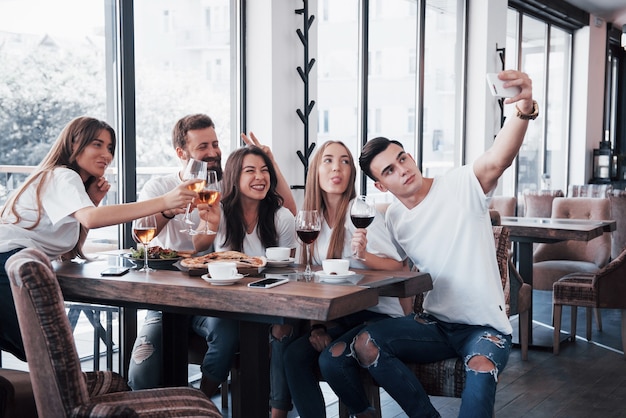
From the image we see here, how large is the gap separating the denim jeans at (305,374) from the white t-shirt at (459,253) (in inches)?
13.0

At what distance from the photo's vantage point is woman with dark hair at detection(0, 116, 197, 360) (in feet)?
7.81

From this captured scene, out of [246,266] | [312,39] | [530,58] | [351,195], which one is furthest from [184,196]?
[530,58]

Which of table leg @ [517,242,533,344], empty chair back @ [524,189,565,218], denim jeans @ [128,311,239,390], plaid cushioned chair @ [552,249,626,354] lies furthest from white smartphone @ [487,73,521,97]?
empty chair back @ [524,189,565,218]

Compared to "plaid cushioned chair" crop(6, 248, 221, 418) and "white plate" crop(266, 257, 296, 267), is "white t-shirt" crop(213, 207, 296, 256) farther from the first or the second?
"plaid cushioned chair" crop(6, 248, 221, 418)

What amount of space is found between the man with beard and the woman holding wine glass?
204mm

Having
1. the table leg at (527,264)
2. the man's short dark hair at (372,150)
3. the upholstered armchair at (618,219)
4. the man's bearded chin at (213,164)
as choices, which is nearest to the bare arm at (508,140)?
the man's short dark hair at (372,150)

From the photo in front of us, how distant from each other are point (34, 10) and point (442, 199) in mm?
2090

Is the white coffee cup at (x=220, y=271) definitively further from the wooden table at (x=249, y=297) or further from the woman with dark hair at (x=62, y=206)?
the woman with dark hair at (x=62, y=206)

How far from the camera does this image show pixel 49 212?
2.46 m

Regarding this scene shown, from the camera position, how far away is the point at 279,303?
1946mm

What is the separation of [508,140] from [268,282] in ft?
2.94

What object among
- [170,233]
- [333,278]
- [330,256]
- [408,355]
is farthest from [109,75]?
[408,355]

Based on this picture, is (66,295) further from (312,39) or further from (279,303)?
(312,39)

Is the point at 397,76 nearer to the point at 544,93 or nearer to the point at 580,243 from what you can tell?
the point at 580,243
